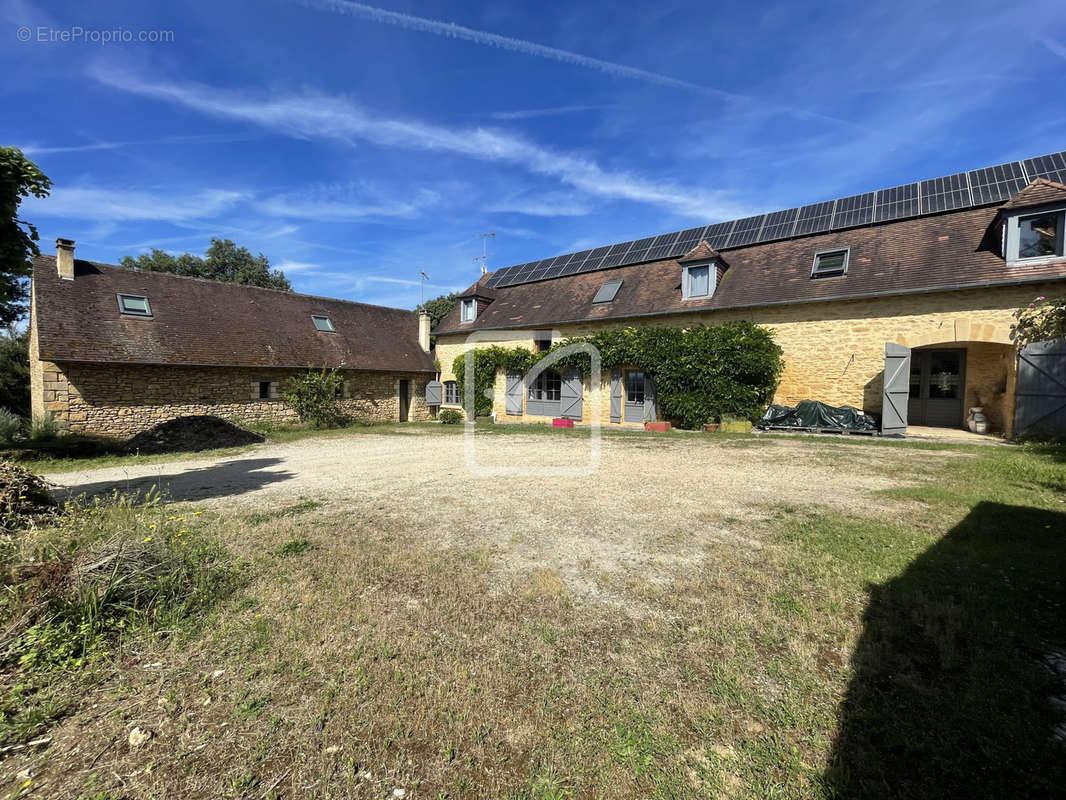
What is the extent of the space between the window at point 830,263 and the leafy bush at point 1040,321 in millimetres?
4044

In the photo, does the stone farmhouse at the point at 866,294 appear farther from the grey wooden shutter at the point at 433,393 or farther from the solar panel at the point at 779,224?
the grey wooden shutter at the point at 433,393

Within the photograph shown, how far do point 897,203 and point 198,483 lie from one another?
790 inches

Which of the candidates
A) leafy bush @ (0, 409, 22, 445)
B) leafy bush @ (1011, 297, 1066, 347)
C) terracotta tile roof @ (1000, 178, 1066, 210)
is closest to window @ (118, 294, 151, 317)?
leafy bush @ (0, 409, 22, 445)

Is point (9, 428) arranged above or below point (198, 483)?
above

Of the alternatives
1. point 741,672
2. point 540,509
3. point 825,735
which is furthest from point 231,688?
point 540,509

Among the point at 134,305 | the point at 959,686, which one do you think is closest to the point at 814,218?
the point at 959,686

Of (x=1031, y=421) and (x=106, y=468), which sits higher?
(x=1031, y=421)

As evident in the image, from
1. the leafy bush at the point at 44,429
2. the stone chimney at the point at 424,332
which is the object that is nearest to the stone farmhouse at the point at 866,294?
the stone chimney at the point at 424,332

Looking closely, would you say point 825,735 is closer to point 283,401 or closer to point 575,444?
point 575,444

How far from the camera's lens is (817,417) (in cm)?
1256

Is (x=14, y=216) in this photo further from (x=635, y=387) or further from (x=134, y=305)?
(x=635, y=387)

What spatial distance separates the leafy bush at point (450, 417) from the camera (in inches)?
752

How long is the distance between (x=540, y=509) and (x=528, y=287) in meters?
17.0

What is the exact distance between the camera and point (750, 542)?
4.21 m
